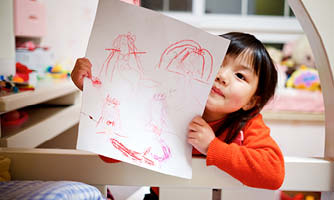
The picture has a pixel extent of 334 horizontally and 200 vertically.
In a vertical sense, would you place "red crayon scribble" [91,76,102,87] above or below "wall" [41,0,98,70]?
below

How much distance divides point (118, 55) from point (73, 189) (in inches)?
9.4

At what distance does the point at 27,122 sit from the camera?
114 cm

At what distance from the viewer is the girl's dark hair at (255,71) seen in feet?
2.30

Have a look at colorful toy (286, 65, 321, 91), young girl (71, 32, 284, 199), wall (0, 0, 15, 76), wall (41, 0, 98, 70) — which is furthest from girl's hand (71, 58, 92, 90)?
colorful toy (286, 65, 321, 91)

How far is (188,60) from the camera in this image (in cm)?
58

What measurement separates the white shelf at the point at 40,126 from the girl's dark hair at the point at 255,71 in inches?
22.2

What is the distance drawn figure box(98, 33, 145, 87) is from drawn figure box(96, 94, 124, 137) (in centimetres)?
4

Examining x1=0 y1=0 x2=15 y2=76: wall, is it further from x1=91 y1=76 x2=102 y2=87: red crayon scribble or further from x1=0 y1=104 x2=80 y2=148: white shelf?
x1=91 y1=76 x2=102 y2=87: red crayon scribble

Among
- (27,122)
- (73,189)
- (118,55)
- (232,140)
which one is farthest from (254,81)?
(27,122)

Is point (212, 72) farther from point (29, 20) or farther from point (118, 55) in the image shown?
point (29, 20)

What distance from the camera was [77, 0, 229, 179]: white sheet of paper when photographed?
1.89 feet

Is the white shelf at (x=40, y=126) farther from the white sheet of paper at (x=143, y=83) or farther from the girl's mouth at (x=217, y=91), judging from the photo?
the girl's mouth at (x=217, y=91)

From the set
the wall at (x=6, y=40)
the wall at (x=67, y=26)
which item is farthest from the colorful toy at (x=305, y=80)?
the wall at (x=6, y=40)

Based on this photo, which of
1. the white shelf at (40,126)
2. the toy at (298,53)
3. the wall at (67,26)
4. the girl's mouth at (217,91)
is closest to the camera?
the girl's mouth at (217,91)
